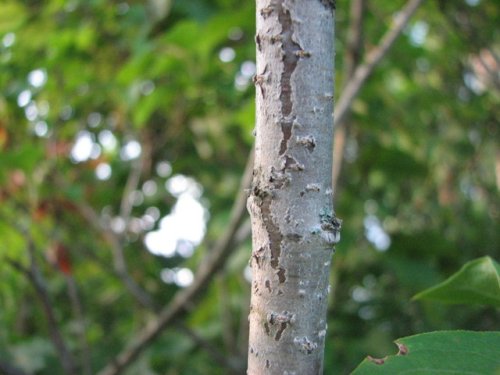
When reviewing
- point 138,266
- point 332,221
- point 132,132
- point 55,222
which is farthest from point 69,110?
point 332,221

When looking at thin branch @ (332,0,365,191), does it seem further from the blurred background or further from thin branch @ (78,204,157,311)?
thin branch @ (78,204,157,311)

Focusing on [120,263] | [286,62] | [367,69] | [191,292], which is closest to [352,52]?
[367,69]

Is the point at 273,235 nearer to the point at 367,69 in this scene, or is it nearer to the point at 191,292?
the point at 367,69

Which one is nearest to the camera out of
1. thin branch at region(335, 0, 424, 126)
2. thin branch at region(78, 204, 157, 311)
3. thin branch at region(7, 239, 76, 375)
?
thin branch at region(335, 0, 424, 126)

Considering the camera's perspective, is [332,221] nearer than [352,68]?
Yes

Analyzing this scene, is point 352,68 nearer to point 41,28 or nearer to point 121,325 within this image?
point 41,28

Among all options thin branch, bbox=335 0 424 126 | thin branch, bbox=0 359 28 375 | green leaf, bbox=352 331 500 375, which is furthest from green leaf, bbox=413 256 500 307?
thin branch, bbox=0 359 28 375
